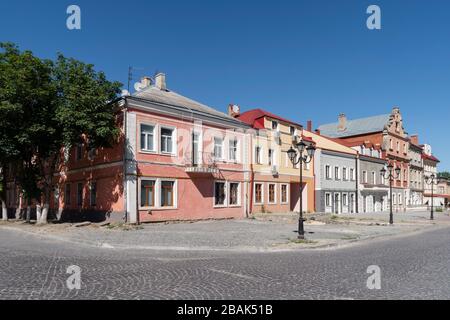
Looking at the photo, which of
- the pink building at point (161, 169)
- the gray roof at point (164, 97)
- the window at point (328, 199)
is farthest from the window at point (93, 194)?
the window at point (328, 199)

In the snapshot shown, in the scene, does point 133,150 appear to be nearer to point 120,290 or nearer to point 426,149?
point 120,290

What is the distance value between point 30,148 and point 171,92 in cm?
1170

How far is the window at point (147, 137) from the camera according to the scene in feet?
76.4

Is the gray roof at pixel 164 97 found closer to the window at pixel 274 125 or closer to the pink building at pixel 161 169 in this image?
the pink building at pixel 161 169

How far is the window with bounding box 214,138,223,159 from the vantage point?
2777 centimetres

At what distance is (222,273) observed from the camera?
8.73 metres

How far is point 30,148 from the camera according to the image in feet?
79.5

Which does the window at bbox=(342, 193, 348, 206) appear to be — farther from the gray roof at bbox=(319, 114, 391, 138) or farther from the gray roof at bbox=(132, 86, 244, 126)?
the gray roof at bbox=(132, 86, 244, 126)

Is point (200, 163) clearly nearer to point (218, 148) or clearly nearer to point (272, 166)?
point (218, 148)

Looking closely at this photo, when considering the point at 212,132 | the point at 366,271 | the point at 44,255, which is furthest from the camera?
the point at 212,132

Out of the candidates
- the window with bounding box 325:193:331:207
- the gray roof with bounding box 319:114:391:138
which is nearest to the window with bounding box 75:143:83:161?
the window with bounding box 325:193:331:207

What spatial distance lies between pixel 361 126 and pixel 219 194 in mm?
36192

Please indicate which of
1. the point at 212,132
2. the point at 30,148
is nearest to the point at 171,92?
the point at 212,132

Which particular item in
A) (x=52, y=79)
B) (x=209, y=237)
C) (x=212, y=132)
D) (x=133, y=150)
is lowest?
(x=209, y=237)
